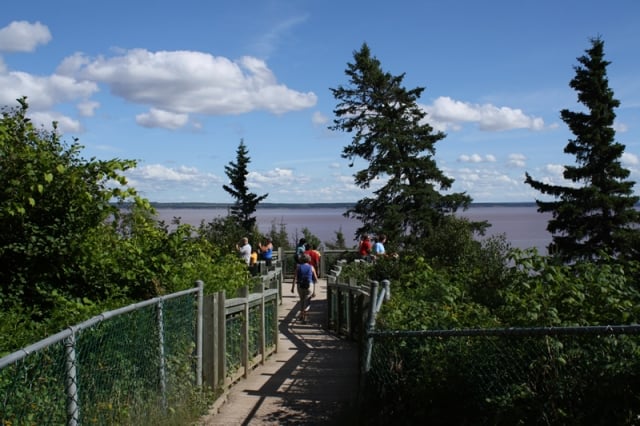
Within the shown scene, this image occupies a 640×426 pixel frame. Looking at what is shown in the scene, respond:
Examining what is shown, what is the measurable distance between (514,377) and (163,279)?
168 inches

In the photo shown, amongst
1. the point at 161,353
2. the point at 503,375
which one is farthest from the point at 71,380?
the point at 503,375

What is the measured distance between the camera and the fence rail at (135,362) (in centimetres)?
381

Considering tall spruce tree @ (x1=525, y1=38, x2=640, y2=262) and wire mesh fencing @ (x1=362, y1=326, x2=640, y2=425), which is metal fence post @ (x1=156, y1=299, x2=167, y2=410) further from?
tall spruce tree @ (x1=525, y1=38, x2=640, y2=262)

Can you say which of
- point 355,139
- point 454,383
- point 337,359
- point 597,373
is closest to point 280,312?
point 337,359

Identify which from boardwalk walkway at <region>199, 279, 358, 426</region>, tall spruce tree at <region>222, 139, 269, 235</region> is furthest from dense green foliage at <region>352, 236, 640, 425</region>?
tall spruce tree at <region>222, 139, 269, 235</region>

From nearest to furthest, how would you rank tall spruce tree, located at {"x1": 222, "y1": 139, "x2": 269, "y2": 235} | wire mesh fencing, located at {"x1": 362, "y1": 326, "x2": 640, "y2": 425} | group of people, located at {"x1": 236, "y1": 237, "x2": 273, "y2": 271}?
1. wire mesh fencing, located at {"x1": 362, "y1": 326, "x2": 640, "y2": 425}
2. group of people, located at {"x1": 236, "y1": 237, "x2": 273, "y2": 271}
3. tall spruce tree, located at {"x1": 222, "y1": 139, "x2": 269, "y2": 235}

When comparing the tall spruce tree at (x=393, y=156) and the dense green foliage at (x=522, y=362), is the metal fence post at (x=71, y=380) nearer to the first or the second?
the dense green foliage at (x=522, y=362)

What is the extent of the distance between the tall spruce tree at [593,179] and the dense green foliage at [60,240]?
23.3 meters

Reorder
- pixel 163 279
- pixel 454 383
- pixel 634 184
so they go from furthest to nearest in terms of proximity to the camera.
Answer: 1. pixel 634 184
2. pixel 163 279
3. pixel 454 383

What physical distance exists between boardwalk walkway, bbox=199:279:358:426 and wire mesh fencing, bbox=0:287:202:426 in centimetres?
74

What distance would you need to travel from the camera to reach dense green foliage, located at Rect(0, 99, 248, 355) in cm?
654

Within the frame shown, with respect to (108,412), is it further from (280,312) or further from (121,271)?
(280,312)

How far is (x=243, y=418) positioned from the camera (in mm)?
6891

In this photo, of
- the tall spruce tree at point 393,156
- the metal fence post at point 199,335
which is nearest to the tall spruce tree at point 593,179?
the tall spruce tree at point 393,156
